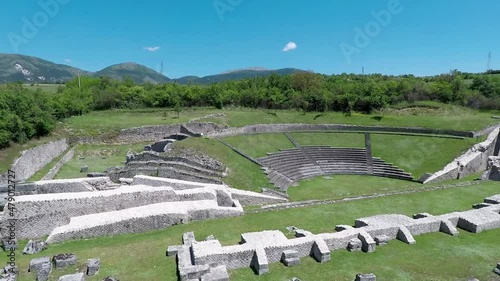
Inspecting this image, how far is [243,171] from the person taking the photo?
2538 cm

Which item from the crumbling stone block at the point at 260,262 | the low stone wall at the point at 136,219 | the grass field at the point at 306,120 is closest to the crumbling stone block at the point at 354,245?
the crumbling stone block at the point at 260,262

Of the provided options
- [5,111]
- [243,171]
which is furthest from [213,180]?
[5,111]

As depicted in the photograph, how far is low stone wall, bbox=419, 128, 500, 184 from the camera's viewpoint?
27078 mm

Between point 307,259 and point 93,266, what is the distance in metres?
7.61

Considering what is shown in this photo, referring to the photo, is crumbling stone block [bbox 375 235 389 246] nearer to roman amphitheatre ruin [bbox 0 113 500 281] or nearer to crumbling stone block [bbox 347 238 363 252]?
roman amphitheatre ruin [bbox 0 113 500 281]

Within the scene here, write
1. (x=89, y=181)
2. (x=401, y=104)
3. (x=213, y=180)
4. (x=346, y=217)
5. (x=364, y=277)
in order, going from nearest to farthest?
1. (x=364, y=277)
2. (x=346, y=217)
3. (x=89, y=181)
4. (x=213, y=180)
5. (x=401, y=104)

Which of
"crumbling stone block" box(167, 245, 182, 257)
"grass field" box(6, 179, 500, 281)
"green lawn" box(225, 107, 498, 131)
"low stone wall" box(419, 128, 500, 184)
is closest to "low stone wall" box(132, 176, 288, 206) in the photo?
"grass field" box(6, 179, 500, 281)

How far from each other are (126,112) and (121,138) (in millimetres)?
17257

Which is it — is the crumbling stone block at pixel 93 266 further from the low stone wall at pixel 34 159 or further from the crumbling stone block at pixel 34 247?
the low stone wall at pixel 34 159

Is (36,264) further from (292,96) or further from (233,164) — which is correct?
(292,96)

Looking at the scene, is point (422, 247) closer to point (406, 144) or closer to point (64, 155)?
point (406, 144)

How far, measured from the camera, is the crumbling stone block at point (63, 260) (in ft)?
36.5

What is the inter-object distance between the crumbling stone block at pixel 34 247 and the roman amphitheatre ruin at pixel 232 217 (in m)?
0.07

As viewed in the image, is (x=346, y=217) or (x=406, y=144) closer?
(x=346, y=217)
